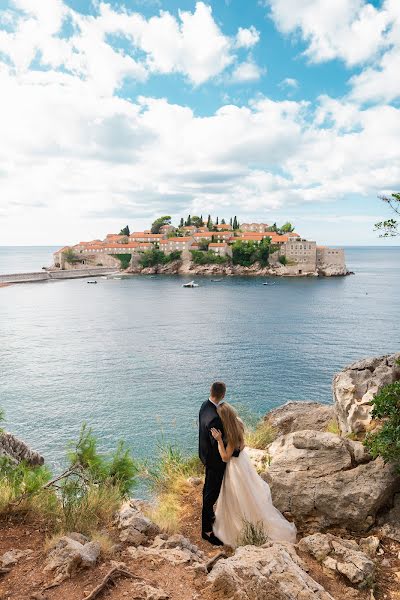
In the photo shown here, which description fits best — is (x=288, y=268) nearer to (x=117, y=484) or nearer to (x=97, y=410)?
(x=97, y=410)

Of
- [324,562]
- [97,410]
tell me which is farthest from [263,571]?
[97,410]

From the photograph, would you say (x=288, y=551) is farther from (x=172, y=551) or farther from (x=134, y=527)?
(x=134, y=527)

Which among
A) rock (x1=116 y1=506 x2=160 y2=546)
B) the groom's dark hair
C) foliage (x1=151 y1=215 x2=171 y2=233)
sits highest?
foliage (x1=151 y1=215 x2=171 y2=233)

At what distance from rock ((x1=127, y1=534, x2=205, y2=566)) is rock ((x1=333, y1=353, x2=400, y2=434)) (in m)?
4.80

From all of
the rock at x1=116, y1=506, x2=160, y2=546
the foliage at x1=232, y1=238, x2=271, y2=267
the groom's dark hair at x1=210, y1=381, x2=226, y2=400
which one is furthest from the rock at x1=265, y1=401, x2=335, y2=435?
the foliage at x1=232, y1=238, x2=271, y2=267

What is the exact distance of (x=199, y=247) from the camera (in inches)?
5059

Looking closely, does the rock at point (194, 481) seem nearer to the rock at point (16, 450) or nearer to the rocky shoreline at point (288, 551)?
the rocky shoreline at point (288, 551)

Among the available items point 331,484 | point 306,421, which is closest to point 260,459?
point 331,484

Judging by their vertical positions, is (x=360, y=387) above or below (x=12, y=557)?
above

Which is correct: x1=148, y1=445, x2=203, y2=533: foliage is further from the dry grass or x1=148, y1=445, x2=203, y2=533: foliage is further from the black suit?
the dry grass

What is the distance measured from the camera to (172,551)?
535 centimetres

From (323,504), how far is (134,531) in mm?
3080

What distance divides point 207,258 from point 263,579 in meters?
120

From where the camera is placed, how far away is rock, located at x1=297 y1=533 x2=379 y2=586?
517 centimetres
